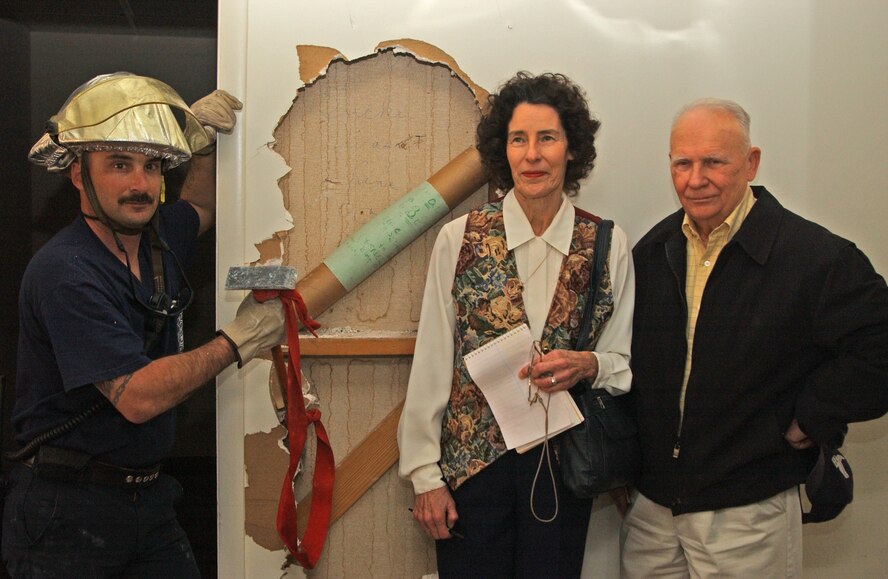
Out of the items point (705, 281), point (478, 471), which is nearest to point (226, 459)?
point (478, 471)

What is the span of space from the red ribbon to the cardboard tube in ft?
0.67

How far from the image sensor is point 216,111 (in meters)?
2.11

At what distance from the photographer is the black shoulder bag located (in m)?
1.83

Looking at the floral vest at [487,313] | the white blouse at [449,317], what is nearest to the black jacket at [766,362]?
the white blouse at [449,317]

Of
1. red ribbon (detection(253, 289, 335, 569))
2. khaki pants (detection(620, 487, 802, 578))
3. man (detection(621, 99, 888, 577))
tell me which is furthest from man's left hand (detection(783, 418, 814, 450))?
red ribbon (detection(253, 289, 335, 569))

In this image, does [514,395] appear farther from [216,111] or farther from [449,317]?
[216,111]

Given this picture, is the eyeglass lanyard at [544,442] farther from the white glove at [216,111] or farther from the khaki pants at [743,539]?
the white glove at [216,111]

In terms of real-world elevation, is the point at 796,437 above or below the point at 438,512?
above

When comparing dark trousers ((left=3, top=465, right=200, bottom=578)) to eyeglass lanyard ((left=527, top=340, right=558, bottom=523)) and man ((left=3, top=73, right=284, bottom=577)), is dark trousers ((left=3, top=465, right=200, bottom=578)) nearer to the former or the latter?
man ((left=3, top=73, right=284, bottom=577))

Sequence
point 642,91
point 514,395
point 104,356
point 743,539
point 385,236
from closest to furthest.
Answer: point 104,356, point 743,539, point 514,395, point 385,236, point 642,91

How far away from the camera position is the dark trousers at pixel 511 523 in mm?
1875

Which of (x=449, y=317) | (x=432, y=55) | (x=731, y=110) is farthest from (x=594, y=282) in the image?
(x=432, y=55)

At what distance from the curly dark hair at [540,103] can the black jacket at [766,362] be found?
0.42 meters

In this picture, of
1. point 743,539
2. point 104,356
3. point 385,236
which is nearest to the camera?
point 104,356
